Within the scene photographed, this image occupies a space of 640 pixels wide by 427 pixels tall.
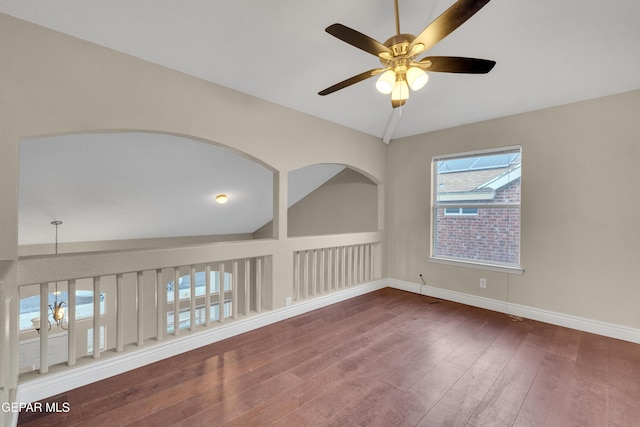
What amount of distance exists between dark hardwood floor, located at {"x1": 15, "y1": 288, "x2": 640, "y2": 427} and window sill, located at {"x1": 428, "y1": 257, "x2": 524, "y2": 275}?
641 mm

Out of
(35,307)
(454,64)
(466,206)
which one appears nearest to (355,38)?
(454,64)

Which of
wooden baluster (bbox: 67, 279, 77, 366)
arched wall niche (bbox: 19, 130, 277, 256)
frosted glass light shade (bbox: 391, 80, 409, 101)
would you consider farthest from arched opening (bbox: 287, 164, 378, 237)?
wooden baluster (bbox: 67, 279, 77, 366)

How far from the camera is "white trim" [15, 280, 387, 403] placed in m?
1.96

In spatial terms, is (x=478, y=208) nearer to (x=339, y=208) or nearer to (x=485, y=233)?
(x=485, y=233)

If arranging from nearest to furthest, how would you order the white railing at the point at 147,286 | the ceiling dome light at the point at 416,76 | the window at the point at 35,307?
the ceiling dome light at the point at 416,76, the white railing at the point at 147,286, the window at the point at 35,307

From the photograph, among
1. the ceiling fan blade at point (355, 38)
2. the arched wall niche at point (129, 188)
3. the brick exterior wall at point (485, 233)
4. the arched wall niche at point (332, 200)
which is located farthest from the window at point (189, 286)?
the ceiling fan blade at point (355, 38)

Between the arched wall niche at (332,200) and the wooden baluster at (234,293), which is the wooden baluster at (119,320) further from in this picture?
the arched wall niche at (332,200)

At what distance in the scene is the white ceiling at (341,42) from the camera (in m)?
2.05

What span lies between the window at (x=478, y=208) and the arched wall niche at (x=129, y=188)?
2.48 metres

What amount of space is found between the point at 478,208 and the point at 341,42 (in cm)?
269

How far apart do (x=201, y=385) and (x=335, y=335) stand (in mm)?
1320

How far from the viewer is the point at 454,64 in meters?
1.83

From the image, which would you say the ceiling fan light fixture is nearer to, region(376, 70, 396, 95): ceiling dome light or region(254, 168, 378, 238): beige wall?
region(376, 70, 396, 95): ceiling dome light

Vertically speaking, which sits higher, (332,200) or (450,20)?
(450,20)
